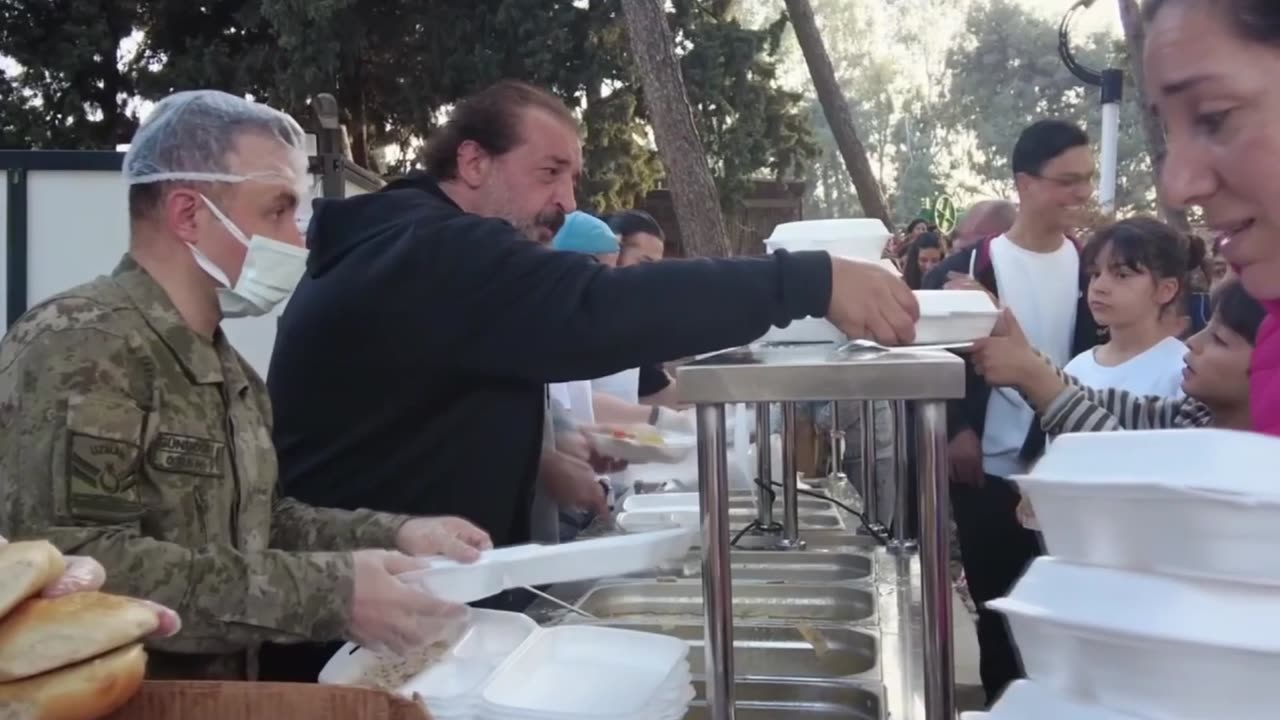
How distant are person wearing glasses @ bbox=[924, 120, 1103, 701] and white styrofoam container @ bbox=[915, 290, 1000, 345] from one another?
161cm

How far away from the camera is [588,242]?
3844mm

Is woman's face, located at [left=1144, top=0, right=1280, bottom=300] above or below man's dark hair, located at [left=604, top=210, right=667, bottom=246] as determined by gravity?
below

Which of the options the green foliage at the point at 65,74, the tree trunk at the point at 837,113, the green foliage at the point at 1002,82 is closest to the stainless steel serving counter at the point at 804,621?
the tree trunk at the point at 837,113

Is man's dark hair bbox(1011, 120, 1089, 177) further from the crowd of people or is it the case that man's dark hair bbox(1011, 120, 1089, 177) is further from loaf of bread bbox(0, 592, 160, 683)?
loaf of bread bbox(0, 592, 160, 683)

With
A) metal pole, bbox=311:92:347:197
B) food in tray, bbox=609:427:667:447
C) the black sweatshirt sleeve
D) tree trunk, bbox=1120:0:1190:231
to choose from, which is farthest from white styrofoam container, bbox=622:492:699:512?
metal pole, bbox=311:92:347:197

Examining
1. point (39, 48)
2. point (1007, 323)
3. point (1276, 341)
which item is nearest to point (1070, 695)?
point (1276, 341)

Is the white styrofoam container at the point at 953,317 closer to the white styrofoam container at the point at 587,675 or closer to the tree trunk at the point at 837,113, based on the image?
the white styrofoam container at the point at 587,675

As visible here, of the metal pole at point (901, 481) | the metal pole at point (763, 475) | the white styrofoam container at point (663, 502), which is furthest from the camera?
the metal pole at point (763, 475)

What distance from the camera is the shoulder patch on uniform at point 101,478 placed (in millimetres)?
1315

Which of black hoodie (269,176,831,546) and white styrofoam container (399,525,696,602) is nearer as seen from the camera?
white styrofoam container (399,525,696,602)

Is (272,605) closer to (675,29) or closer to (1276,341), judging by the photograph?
(1276,341)

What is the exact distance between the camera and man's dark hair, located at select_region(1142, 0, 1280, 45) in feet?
2.62

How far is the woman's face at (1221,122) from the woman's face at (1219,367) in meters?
1.16

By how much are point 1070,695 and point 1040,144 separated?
3.06 metres
